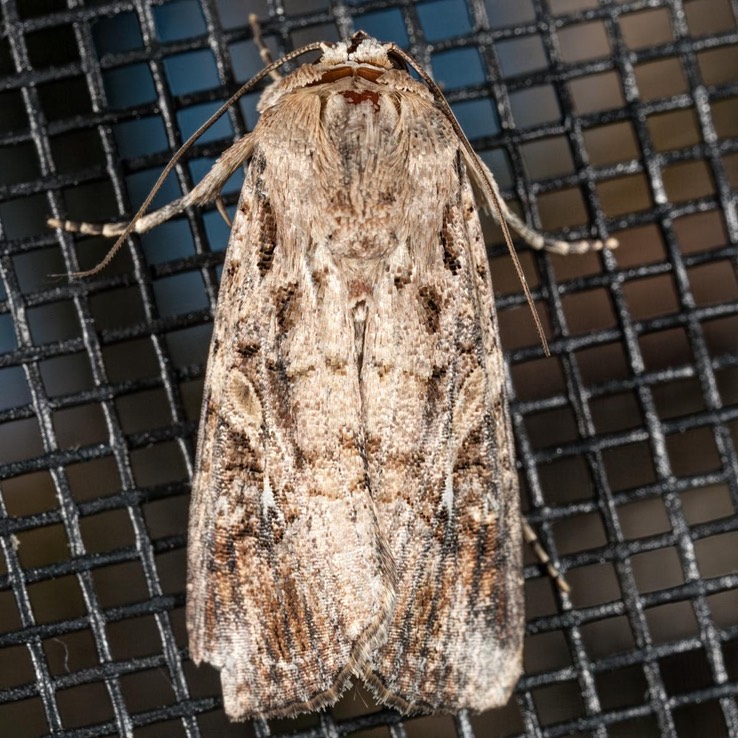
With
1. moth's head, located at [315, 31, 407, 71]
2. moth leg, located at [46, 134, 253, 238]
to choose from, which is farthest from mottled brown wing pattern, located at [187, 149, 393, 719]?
moth's head, located at [315, 31, 407, 71]

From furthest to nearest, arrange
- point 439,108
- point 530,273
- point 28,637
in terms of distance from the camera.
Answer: point 530,273 → point 28,637 → point 439,108

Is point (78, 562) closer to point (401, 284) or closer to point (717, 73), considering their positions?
point (401, 284)

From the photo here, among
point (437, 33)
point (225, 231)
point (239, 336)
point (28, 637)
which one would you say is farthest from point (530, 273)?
point (28, 637)

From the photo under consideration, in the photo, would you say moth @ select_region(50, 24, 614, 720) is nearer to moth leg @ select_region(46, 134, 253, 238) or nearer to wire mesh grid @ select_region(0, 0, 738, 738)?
moth leg @ select_region(46, 134, 253, 238)

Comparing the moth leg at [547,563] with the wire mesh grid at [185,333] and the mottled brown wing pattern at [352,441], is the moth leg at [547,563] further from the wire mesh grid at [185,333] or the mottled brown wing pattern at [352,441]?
the mottled brown wing pattern at [352,441]

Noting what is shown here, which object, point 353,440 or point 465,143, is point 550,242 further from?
point 353,440

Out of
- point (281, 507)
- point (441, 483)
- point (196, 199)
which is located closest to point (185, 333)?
point (196, 199)
